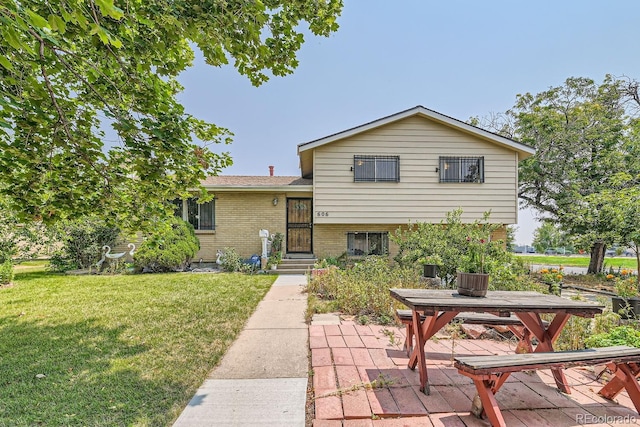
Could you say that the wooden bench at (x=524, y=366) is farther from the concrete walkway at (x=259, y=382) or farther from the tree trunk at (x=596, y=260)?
the tree trunk at (x=596, y=260)

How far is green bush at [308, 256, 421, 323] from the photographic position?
507cm

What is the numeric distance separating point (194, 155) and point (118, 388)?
9.14 feet

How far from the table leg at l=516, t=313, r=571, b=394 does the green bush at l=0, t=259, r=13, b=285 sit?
37.3ft

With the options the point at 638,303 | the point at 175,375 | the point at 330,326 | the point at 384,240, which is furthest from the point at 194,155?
the point at 384,240

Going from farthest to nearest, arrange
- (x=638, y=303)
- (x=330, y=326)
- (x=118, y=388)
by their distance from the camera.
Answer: (x=638, y=303) → (x=330, y=326) → (x=118, y=388)

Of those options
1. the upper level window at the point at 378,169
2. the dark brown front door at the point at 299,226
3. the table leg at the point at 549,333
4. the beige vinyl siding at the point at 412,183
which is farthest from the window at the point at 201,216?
the table leg at the point at 549,333

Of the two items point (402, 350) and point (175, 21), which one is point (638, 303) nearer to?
point (402, 350)

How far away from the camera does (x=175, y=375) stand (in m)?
3.11

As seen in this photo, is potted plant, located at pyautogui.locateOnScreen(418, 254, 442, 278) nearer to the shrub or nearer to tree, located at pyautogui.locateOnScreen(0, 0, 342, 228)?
tree, located at pyautogui.locateOnScreen(0, 0, 342, 228)

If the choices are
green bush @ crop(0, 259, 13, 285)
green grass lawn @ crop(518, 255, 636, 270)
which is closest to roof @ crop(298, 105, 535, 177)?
green bush @ crop(0, 259, 13, 285)

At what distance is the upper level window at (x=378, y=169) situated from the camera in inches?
427

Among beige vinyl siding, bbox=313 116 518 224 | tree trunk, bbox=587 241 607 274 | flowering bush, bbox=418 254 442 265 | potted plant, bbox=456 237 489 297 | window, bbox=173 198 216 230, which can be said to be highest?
beige vinyl siding, bbox=313 116 518 224

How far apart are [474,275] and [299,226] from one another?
9.43m

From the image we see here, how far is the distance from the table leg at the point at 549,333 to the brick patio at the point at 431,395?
9cm
